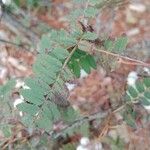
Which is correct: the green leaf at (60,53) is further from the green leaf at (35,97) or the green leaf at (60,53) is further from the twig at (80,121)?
the twig at (80,121)

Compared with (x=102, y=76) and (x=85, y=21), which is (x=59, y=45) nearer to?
(x=85, y=21)

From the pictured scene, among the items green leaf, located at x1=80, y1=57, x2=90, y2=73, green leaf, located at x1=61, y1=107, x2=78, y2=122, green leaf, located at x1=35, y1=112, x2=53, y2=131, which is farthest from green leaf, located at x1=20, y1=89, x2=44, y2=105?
green leaf, located at x1=61, y1=107, x2=78, y2=122

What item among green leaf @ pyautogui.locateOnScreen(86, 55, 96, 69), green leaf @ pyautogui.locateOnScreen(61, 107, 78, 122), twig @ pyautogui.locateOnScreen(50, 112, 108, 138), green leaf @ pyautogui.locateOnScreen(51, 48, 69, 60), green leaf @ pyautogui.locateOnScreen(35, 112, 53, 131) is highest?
green leaf @ pyautogui.locateOnScreen(51, 48, 69, 60)

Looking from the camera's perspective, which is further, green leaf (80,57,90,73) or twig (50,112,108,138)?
twig (50,112,108,138)

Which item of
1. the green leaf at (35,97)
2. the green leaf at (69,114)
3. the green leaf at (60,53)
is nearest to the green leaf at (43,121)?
the green leaf at (35,97)

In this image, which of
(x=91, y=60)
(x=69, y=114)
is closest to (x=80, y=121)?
(x=69, y=114)

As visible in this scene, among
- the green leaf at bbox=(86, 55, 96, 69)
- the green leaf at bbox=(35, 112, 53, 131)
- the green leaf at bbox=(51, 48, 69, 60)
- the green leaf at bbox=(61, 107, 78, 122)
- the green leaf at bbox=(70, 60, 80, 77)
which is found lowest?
the green leaf at bbox=(61, 107, 78, 122)

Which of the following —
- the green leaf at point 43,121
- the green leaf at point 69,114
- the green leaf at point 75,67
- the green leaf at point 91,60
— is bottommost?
the green leaf at point 69,114

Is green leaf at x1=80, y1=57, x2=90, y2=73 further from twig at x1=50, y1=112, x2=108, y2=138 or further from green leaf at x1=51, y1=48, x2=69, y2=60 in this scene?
twig at x1=50, y1=112, x2=108, y2=138

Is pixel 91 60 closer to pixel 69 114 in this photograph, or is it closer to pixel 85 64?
pixel 85 64

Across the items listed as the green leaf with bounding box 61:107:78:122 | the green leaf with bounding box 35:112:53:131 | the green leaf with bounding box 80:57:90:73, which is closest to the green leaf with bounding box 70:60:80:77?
the green leaf with bounding box 80:57:90:73

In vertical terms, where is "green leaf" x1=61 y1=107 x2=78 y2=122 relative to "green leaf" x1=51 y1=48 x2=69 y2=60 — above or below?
below

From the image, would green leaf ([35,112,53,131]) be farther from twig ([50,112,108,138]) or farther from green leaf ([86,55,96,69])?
twig ([50,112,108,138])
